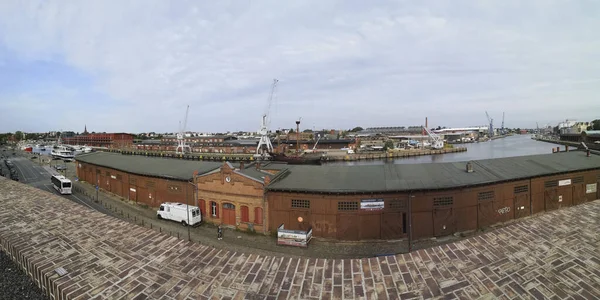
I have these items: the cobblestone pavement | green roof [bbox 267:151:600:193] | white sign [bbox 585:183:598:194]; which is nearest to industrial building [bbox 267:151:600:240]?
green roof [bbox 267:151:600:193]

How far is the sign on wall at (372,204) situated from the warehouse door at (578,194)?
2067cm

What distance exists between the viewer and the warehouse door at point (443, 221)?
21.1 meters

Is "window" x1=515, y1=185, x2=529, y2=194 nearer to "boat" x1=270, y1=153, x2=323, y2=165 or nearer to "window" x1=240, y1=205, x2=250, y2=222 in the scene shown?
"window" x1=240, y1=205, x2=250, y2=222

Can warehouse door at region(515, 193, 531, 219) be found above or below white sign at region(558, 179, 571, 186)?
below

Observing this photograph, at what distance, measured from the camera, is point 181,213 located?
25.1m

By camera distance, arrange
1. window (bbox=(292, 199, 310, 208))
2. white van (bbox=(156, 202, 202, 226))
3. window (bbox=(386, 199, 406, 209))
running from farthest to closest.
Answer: white van (bbox=(156, 202, 202, 226)) < window (bbox=(292, 199, 310, 208)) < window (bbox=(386, 199, 406, 209))

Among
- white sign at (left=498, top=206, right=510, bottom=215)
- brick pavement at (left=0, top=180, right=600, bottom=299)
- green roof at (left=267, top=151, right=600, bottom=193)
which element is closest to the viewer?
brick pavement at (left=0, top=180, right=600, bottom=299)

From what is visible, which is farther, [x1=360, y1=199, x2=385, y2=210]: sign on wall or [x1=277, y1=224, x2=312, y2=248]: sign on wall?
[x1=360, y1=199, x2=385, y2=210]: sign on wall

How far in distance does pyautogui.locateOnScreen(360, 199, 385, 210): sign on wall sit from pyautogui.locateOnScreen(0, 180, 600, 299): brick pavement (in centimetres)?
775

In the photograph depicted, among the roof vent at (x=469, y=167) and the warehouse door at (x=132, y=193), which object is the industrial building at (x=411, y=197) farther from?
the warehouse door at (x=132, y=193)

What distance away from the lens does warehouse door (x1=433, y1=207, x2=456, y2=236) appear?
21.1m

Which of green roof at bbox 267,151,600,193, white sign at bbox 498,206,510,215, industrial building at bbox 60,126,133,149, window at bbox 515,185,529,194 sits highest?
industrial building at bbox 60,126,133,149

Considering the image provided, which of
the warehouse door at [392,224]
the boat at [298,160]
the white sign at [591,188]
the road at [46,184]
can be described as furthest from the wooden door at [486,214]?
the boat at [298,160]

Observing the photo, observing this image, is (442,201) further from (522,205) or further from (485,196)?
(522,205)
